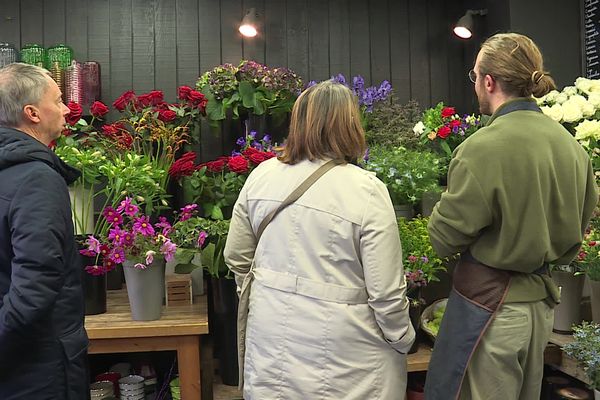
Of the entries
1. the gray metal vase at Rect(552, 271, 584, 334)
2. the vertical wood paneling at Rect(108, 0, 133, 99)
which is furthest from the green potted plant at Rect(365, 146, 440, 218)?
the vertical wood paneling at Rect(108, 0, 133, 99)

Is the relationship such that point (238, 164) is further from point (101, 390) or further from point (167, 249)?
point (101, 390)

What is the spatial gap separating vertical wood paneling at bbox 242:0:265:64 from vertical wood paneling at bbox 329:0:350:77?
1.18ft

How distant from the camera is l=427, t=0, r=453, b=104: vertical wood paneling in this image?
3498mm

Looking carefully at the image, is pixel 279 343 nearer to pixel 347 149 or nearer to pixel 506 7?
pixel 347 149

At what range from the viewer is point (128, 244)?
2.18 meters

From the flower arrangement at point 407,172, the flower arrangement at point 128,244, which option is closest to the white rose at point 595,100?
the flower arrangement at point 407,172

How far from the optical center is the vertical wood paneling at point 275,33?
133 inches

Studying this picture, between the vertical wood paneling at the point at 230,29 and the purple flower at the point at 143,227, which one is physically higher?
the vertical wood paneling at the point at 230,29

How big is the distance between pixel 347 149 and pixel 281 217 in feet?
0.82

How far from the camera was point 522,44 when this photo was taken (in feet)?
5.63

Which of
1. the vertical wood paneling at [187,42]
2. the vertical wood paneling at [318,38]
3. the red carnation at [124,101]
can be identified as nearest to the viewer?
the red carnation at [124,101]

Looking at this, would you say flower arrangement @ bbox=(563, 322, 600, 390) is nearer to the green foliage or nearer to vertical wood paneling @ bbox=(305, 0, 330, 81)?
the green foliage

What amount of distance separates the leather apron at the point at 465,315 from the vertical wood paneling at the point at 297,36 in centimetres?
178

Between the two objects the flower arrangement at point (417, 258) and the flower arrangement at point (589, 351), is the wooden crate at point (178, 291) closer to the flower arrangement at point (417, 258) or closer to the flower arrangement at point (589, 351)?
the flower arrangement at point (417, 258)
